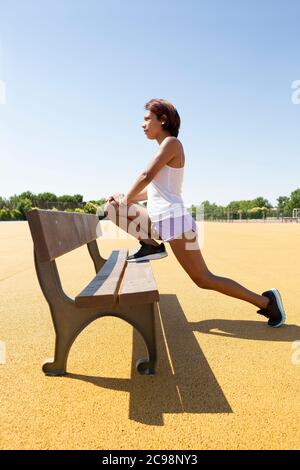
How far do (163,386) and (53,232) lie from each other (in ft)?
3.74

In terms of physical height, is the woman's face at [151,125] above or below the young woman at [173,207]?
above

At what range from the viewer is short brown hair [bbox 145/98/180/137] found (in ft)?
10.5

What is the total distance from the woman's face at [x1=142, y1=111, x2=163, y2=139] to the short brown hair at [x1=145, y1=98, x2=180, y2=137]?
3 cm

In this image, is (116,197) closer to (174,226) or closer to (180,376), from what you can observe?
(174,226)

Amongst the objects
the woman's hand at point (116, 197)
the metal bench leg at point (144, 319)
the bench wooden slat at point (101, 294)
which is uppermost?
the woman's hand at point (116, 197)

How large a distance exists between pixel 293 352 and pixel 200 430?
1311 mm

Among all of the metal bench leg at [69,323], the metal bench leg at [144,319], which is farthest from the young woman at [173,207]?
the metal bench leg at [69,323]

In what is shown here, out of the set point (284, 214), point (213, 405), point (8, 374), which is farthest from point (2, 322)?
point (284, 214)

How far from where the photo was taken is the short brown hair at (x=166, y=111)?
126 inches

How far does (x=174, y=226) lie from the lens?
3.00 m

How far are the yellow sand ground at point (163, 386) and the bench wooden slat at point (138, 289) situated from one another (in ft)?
1.74

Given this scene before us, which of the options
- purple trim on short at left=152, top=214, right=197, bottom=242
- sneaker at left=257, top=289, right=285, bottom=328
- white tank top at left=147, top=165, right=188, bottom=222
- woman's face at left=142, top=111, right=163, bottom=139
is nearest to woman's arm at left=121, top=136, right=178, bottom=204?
white tank top at left=147, top=165, right=188, bottom=222

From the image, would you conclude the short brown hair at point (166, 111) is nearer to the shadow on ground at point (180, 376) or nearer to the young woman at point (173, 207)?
the young woman at point (173, 207)

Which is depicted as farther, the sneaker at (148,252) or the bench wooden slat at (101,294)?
the sneaker at (148,252)
